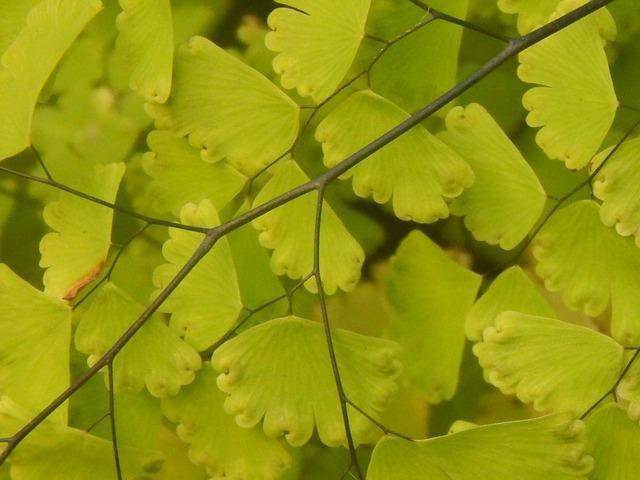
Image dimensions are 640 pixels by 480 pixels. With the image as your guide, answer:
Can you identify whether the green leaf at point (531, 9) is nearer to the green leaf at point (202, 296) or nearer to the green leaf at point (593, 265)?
the green leaf at point (593, 265)

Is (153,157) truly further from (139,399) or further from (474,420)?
(474,420)

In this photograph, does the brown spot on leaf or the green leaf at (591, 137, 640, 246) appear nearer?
Answer: the green leaf at (591, 137, 640, 246)

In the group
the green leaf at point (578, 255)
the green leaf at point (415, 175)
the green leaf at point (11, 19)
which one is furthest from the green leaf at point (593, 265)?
the green leaf at point (11, 19)

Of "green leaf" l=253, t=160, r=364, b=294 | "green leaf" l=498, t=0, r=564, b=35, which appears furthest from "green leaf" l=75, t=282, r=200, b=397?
"green leaf" l=498, t=0, r=564, b=35

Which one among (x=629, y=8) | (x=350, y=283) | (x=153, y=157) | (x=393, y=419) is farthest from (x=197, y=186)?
(x=629, y=8)

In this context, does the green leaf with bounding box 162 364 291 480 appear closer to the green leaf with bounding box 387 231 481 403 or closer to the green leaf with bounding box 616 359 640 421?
the green leaf with bounding box 387 231 481 403
